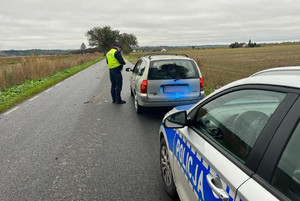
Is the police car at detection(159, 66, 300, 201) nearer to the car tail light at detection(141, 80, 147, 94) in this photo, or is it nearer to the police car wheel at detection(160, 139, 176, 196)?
the police car wheel at detection(160, 139, 176, 196)

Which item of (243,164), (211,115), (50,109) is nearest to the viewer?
(243,164)

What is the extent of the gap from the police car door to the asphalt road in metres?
1.01

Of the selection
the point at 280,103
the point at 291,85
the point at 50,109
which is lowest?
the point at 50,109

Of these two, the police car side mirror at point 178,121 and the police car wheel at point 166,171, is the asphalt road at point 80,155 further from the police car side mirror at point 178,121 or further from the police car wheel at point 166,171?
the police car side mirror at point 178,121

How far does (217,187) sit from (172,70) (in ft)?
16.3

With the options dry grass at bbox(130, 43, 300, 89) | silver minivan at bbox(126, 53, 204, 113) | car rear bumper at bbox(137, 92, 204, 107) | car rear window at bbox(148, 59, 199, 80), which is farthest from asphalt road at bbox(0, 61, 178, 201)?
dry grass at bbox(130, 43, 300, 89)

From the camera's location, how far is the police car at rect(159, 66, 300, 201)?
1352 millimetres

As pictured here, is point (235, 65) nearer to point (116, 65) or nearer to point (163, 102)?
point (116, 65)

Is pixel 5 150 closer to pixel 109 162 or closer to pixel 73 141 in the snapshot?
pixel 73 141

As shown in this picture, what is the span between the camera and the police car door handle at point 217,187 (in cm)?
156

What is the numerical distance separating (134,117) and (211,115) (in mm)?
4687

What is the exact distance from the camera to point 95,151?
4.59m

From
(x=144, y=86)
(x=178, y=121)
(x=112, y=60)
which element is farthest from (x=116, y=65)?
(x=178, y=121)

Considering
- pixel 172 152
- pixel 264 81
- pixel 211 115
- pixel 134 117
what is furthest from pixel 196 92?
pixel 264 81
